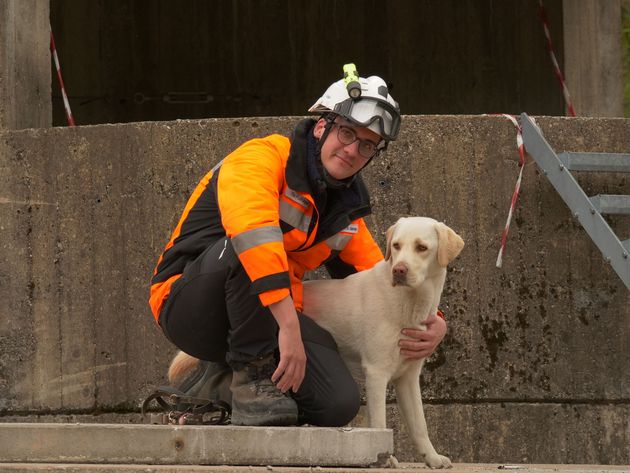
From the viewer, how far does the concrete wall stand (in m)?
6.75

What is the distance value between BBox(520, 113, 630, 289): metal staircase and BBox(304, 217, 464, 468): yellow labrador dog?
1.85 m

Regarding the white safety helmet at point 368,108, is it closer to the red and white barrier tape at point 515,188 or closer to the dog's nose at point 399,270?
the dog's nose at point 399,270

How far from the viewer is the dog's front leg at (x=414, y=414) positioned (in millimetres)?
5023

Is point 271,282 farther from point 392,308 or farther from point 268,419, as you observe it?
point 392,308

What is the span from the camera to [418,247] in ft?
15.9

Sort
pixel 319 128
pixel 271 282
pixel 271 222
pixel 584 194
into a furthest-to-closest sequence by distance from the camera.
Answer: pixel 584 194 → pixel 319 128 → pixel 271 222 → pixel 271 282

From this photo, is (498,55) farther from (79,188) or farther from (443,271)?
(443,271)

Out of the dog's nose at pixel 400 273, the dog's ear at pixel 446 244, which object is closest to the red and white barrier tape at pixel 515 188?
the dog's ear at pixel 446 244

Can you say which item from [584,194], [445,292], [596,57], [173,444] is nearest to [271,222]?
[173,444]

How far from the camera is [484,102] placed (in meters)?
14.3

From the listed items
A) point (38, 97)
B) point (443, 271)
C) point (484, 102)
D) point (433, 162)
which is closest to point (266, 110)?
point (484, 102)

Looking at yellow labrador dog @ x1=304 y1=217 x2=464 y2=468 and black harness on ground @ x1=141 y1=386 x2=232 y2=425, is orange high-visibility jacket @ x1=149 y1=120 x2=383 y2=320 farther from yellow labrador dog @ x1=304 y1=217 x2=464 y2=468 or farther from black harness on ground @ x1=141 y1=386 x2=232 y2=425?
black harness on ground @ x1=141 y1=386 x2=232 y2=425

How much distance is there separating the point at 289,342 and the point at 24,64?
3.89 m

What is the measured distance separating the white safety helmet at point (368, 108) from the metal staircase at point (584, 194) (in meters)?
2.09
